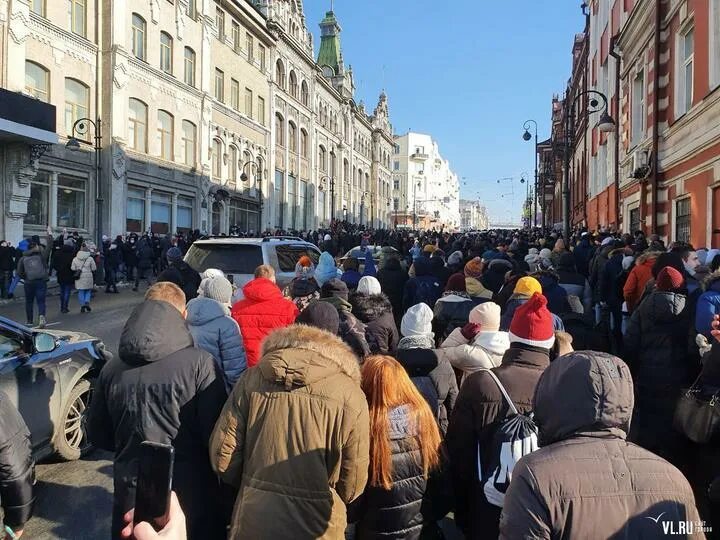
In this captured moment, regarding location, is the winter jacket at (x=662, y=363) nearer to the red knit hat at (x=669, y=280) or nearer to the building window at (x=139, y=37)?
the red knit hat at (x=669, y=280)

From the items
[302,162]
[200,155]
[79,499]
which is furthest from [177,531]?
[302,162]

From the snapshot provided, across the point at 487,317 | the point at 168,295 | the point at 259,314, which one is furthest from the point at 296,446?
the point at 259,314

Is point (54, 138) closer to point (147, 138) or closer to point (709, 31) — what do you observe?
point (147, 138)

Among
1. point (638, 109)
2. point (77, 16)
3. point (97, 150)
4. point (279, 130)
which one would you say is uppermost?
point (279, 130)

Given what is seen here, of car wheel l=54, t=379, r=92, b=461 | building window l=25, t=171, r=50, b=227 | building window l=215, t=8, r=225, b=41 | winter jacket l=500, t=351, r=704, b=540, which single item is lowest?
car wheel l=54, t=379, r=92, b=461

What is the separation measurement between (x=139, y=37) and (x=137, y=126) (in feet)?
14.4

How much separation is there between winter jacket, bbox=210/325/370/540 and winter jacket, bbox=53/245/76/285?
1388cm

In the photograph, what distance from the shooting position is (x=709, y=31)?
12.2m

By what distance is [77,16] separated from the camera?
85.6ft

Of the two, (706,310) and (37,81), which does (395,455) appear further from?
(37,81)

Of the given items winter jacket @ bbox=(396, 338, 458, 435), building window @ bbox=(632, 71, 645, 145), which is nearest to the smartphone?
winter jacket @ bbox=(396, 338, 458, 435)

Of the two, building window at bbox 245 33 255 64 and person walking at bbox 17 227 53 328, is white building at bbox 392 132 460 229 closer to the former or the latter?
building window at bbox 245 33 255 64

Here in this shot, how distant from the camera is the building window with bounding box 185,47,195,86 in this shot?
34188mm

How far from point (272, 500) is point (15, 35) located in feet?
81.2
